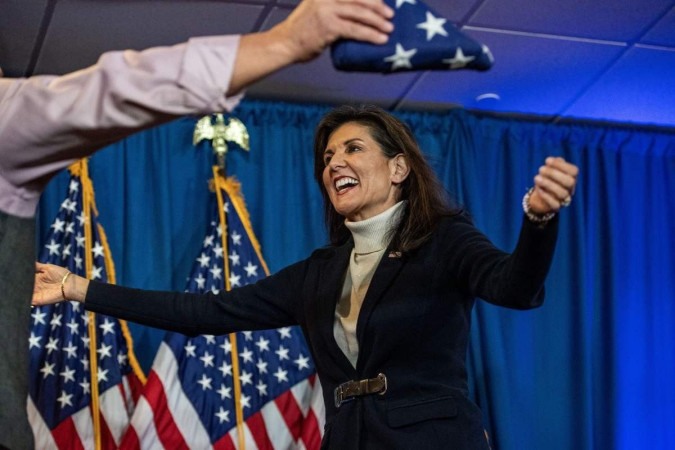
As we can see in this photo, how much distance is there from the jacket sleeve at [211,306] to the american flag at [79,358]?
1317mm

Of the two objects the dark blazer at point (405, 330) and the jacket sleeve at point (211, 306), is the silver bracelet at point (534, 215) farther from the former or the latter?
the jacket sleeve at point (211, 306)

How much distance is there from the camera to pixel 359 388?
7.39ft

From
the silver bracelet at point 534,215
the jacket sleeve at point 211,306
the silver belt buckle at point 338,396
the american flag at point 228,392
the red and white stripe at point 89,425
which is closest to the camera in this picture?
the silver bracelet at point 534,215

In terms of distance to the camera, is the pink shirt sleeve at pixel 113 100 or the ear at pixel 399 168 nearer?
the pink shirt sleeve at pixel 113 100

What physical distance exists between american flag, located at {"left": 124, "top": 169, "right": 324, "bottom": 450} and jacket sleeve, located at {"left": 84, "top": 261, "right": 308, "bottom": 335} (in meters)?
1.26

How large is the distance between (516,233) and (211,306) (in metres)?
2.33

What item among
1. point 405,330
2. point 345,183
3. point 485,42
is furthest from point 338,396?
point 485,42

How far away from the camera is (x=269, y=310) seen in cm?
256

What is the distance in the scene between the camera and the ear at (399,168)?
2656mm

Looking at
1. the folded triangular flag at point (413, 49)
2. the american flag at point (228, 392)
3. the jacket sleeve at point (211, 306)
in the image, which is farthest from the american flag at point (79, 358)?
the folded triangular flag at point (413, 49)

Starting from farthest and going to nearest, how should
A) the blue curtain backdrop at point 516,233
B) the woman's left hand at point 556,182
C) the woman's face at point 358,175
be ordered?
1. the blue curtain backdrop at point 516,233
2. the woman's face at point 358,175
3. the woman's left hand at point 556,182

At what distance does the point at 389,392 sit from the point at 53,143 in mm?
1254

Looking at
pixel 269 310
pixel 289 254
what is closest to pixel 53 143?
pixel 269 310

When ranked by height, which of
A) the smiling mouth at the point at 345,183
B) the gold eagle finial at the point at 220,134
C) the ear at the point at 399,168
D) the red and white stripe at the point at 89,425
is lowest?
the red and white stripe at the point at 89,425
